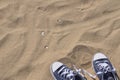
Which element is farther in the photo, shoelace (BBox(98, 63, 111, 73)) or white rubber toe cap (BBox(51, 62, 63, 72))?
white rubber toe cap (BBox(51, 62, 63, 72))

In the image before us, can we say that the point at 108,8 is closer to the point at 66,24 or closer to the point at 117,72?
the point at 66,24

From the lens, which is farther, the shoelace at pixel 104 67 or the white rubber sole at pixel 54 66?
the white rubber sole at pixel 54 66

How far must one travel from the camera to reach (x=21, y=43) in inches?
118

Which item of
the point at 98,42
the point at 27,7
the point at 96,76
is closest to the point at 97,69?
the point at 96,76

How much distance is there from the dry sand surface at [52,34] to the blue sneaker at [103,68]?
0.06 m

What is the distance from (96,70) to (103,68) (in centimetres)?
6

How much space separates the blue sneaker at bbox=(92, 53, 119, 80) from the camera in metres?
2.61

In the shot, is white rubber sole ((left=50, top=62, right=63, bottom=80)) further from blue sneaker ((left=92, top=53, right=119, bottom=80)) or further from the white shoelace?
blue sneaker ((left=92, top=53, right=119, bottom=80))

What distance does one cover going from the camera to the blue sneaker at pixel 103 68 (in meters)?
2.61

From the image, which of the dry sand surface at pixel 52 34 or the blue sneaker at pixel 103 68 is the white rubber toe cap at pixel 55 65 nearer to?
the dry sand surface at pixel 52 34

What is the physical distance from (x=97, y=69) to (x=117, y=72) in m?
0.18

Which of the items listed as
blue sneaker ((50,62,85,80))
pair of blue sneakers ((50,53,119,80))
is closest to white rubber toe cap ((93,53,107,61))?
pair of blue sneakers ((50,53,119,80))

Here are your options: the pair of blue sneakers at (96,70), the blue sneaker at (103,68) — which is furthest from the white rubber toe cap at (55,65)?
the blue sneaker at (103,68)

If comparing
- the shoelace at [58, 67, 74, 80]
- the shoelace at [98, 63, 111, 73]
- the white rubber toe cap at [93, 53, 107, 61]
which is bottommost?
the shoelace at [58, 67, 74, 80]
